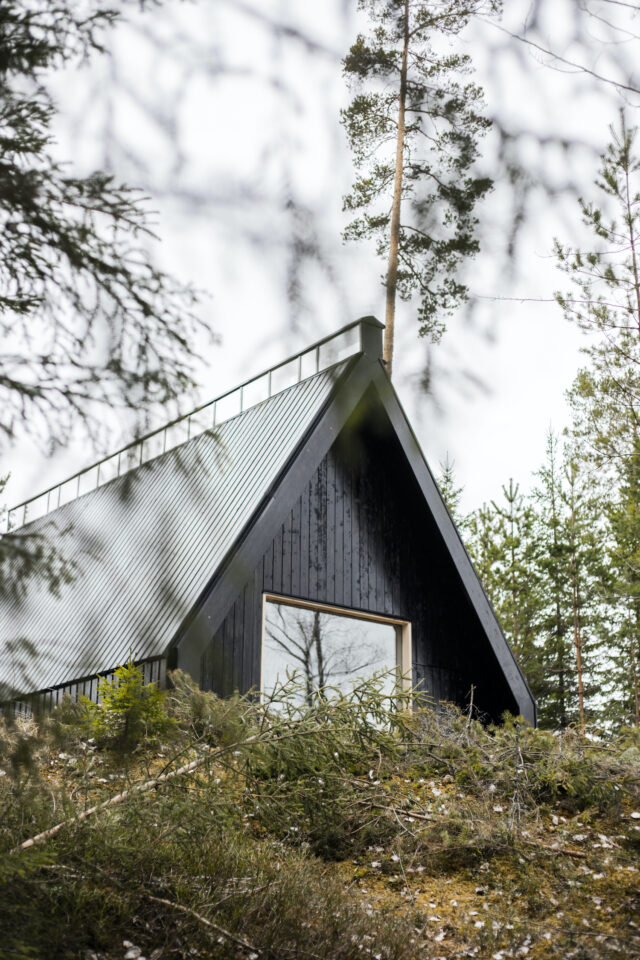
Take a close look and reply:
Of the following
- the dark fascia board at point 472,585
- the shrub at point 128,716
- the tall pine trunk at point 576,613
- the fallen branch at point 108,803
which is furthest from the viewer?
the tall pine trunk at point 576,613

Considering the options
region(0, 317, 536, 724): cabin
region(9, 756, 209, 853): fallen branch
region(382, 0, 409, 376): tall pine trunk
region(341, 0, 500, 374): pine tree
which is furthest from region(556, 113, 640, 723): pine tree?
region(9, 756, 209, 853): fallen branch

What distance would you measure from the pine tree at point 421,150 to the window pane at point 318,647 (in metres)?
6.15

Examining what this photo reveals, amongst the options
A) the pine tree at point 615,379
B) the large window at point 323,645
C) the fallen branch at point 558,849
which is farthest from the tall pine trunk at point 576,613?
the fallen branch at point 558,849

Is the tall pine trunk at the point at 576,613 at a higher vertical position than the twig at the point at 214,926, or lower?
higher

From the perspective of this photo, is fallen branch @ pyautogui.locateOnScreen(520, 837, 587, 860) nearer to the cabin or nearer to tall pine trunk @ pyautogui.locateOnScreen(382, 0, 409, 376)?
the cabin

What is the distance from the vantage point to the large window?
25.5 ft

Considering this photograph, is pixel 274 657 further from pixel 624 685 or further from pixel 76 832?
pixel 624 685

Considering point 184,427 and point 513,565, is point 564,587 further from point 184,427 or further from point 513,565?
point 184,427

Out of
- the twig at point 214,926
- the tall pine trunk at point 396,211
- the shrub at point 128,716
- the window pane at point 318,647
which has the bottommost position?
the twig at point 214,926

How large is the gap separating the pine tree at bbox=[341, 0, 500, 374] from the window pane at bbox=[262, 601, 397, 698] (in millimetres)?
6153

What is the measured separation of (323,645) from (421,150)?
6.71 metres

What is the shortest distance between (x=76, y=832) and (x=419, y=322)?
2802 mm

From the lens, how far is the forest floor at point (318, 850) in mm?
3084

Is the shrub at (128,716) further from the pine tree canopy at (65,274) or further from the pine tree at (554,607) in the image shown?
the pine tree at (554,607)
